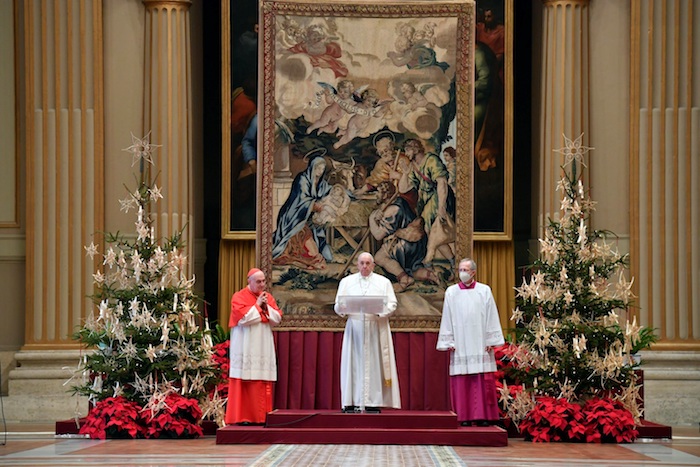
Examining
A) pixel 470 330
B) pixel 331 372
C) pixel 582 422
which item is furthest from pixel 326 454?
pixel 582 422

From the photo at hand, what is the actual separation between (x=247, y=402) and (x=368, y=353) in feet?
4.49

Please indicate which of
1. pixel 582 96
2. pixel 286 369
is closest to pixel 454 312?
pixel 286 369

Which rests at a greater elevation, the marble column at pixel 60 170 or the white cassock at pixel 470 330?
the marble column at pixel 60 170

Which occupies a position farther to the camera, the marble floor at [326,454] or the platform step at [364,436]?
the platform step at [364,436]

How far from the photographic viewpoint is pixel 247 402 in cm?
1270

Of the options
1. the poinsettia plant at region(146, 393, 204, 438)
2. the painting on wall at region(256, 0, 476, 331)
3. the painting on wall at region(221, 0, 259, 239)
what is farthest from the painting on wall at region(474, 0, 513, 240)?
the poinsettia plant at region(146, 393, 204, 438)

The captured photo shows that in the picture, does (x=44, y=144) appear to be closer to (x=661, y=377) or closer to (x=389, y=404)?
(x=389, y=404)

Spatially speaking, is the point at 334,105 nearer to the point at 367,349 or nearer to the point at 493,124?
the point at 367,349

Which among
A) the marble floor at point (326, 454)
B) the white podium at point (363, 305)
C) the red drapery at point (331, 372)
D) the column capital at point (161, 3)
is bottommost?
the marble floor at point (326, 454)

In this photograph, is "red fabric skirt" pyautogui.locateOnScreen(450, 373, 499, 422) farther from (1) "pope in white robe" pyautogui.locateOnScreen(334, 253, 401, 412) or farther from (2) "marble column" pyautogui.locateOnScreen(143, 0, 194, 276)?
(2) "marble column" pyautogui.locateOnScreen(143, 0, 194, 276)

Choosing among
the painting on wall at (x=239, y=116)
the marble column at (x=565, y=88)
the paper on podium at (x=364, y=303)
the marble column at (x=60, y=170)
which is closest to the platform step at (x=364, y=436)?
the paper on podium at (x=364, y=303)

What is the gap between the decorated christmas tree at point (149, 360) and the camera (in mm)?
12703

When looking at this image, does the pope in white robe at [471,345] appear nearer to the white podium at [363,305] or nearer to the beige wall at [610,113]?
the white podium at [363,305]

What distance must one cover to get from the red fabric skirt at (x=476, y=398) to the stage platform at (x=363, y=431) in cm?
48
